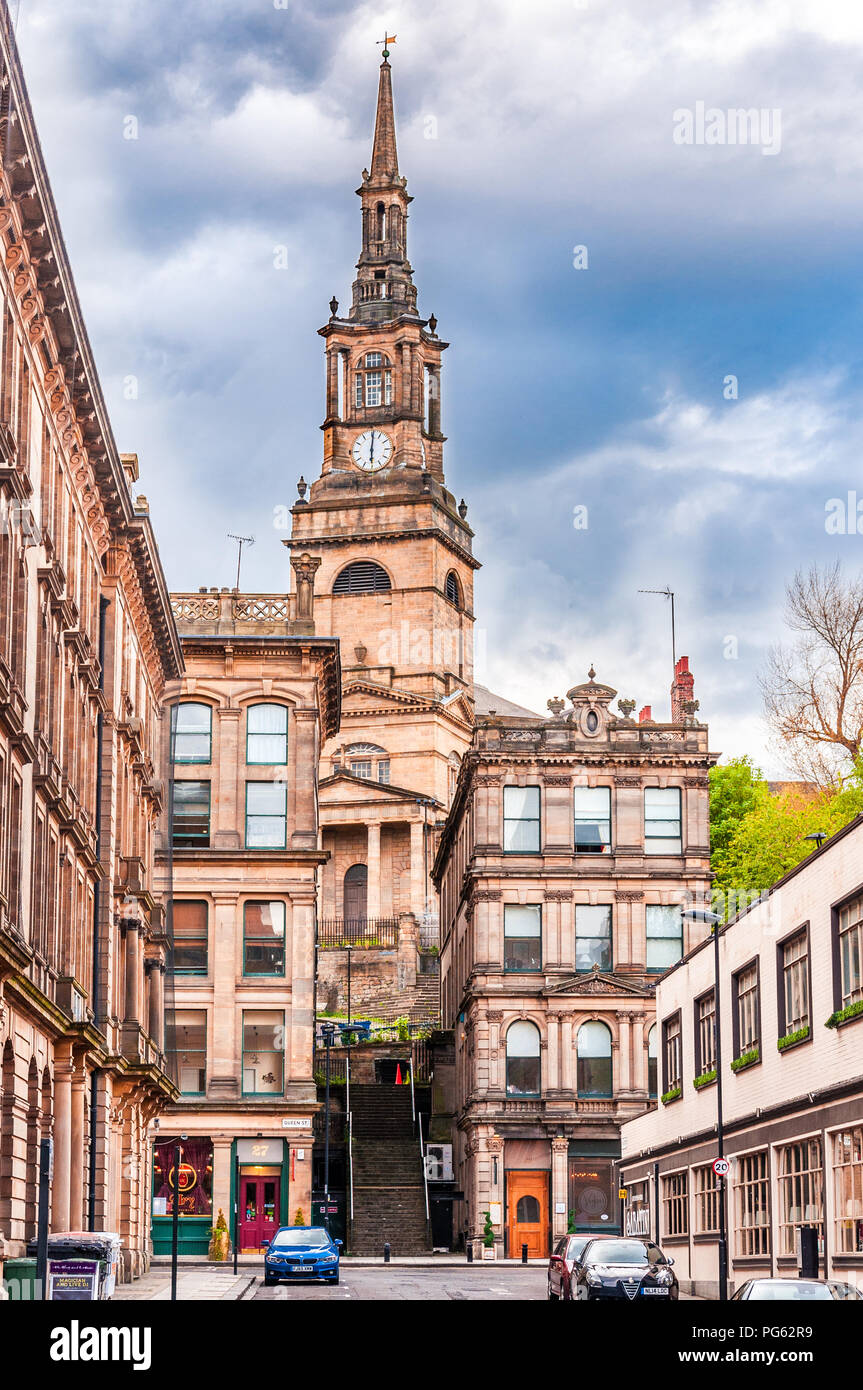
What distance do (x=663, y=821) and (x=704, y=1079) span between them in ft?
86.3

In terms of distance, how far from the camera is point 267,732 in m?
70.3

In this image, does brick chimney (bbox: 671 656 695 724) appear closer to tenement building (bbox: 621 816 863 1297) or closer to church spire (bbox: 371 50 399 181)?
church spire (bbox: 371 50 399 181)

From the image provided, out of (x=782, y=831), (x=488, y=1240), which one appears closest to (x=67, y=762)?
(x=488, y=1240)

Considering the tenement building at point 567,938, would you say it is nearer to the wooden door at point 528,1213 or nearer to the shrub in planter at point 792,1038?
the wooden door at point 528,1213

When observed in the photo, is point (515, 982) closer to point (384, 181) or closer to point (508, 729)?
point (508, 729)

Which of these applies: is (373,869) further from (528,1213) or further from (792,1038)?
(792,1038)

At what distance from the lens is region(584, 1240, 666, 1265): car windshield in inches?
1297

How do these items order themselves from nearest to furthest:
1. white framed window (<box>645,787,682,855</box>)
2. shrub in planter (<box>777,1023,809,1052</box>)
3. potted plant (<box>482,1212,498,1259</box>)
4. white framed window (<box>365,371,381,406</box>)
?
1. shrub in planter (<box>777,1023,809,1052</box>)
2. potted plant (<box>482,1212,498,1259</box>)
3. white framed window (<box>645,787,682,855</box>)
4. white framed window (<box>365,371,381,406</box>)

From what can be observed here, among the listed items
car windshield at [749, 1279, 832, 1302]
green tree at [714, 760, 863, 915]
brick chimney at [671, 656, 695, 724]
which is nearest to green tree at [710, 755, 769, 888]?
green tree at [714, 760, 863, 915]

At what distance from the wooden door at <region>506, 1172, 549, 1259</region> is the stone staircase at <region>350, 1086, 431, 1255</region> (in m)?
3.13

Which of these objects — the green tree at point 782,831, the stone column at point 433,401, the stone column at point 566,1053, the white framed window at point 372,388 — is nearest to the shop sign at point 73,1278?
the stone column at point 566,1053

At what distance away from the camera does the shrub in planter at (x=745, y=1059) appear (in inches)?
1676
